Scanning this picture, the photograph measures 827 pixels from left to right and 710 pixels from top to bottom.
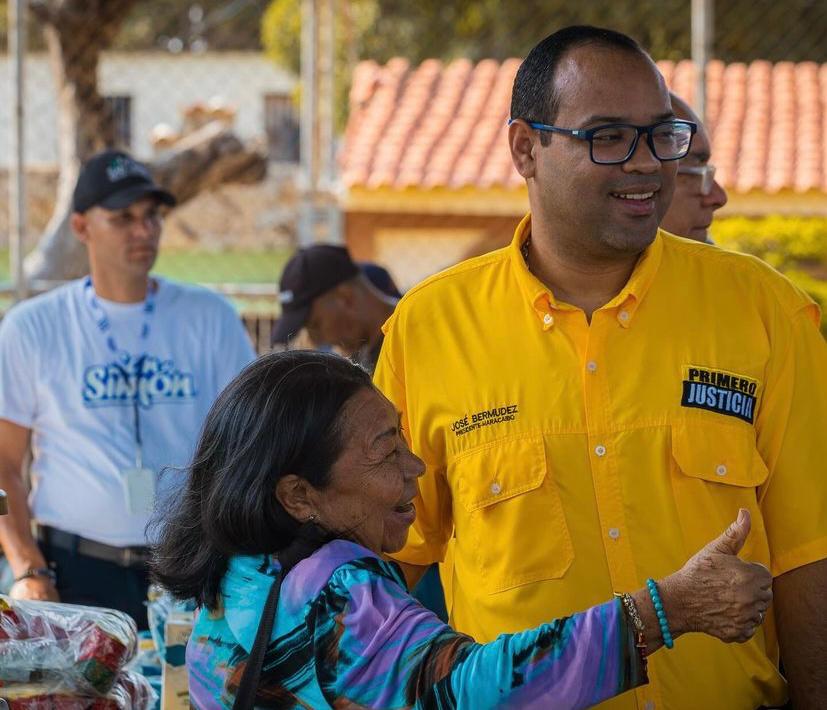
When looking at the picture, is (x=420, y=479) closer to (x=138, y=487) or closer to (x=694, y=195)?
(x=694, y=195)

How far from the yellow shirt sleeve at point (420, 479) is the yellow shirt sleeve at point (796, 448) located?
0.65m

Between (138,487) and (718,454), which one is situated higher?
(718,454)

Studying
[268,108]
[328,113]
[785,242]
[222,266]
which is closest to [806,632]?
[328,113]

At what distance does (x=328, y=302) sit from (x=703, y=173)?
163cm

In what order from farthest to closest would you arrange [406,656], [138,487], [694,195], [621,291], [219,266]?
[219,266] → [138,487] → [694,195] → [621,291] → [406,656]

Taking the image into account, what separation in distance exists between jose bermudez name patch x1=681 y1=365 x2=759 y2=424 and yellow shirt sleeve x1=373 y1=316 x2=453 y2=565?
528mm

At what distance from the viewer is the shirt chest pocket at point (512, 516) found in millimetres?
2578

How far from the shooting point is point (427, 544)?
112 inches

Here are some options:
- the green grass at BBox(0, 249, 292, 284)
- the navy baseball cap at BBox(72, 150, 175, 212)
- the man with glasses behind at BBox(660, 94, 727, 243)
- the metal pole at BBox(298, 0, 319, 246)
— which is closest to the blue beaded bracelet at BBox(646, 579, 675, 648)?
the man with glasses behind at BBox(660, 94, 727, 243)

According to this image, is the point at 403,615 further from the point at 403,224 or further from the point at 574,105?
the point at 403,224

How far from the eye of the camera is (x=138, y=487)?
436 cm

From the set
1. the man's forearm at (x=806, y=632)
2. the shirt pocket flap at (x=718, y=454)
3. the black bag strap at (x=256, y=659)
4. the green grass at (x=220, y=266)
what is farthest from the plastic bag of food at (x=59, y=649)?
the green grass at (x=220, y=266)

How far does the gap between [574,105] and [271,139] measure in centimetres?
1836

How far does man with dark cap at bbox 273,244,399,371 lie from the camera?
4926 mm
